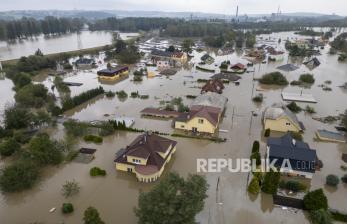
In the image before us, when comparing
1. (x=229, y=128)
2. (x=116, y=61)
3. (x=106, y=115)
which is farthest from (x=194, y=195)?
(x=116, y=61)

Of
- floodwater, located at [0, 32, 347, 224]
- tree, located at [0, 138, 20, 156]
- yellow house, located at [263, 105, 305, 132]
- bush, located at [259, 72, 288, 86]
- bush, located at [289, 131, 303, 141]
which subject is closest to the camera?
floodwater, located at [0, 32, 347, 224]

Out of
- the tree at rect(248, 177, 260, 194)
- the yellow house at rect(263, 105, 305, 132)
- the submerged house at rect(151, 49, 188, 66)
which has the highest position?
the submerged house at rect(151, 49, 188, 66)

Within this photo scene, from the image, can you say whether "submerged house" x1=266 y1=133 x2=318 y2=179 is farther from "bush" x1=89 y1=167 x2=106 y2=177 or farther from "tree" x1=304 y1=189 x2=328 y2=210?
"bush" x1=89 y1=167 x2=106 y2=177

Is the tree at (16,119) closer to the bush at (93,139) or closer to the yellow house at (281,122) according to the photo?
the bush at (93,139)

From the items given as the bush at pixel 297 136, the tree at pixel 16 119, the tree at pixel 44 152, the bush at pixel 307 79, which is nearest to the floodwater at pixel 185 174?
the tree at pixel 44 152

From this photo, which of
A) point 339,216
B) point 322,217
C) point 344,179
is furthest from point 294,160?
point 322,217

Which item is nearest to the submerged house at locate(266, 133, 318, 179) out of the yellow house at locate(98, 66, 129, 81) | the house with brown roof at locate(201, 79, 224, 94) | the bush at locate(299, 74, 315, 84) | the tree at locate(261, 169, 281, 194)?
the tree at locate(261, 169, 281, 194)

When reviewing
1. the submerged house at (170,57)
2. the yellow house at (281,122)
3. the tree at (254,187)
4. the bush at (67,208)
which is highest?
the submerged house at (170,57)
